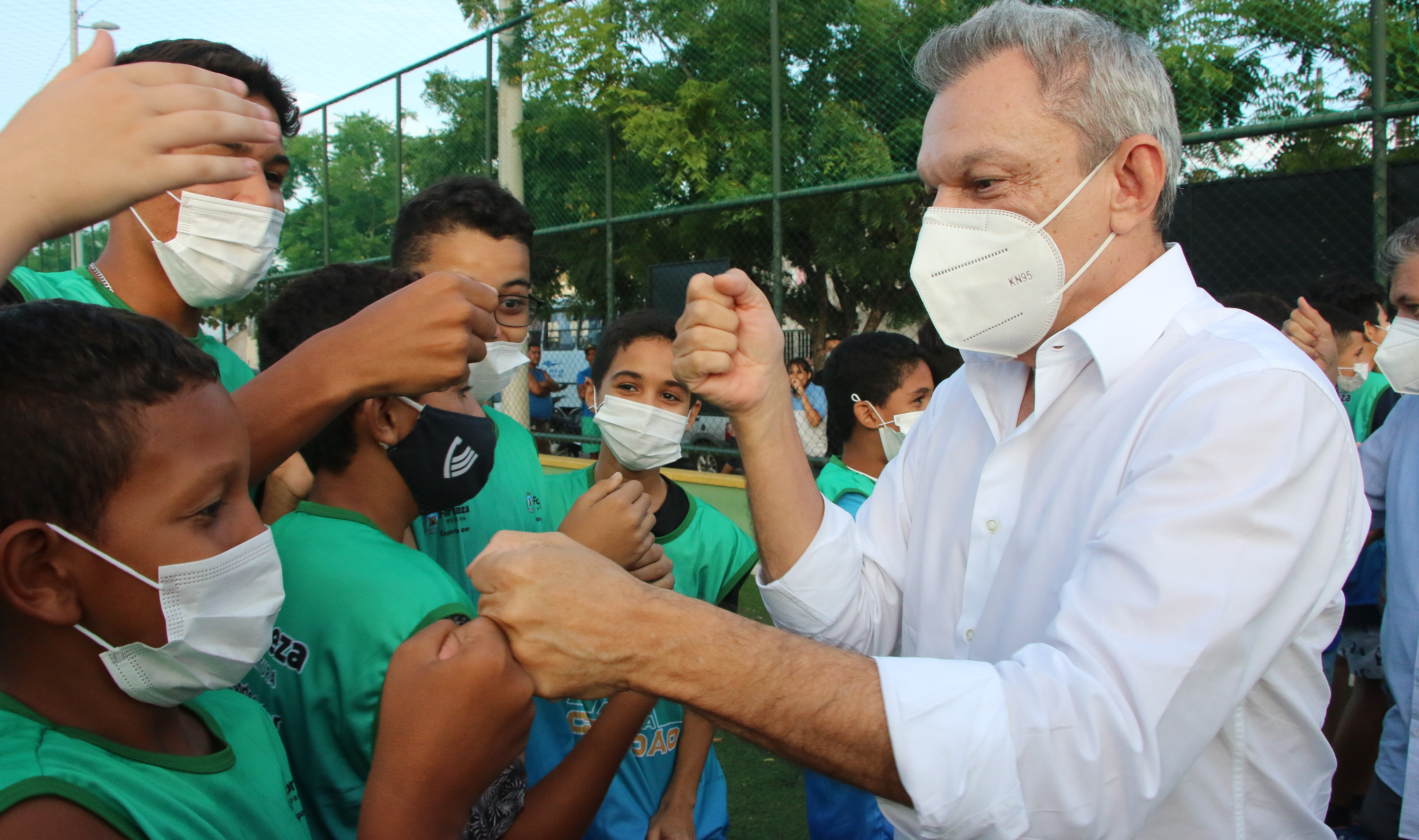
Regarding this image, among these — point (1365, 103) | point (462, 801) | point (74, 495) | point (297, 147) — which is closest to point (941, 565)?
point (462, 801)

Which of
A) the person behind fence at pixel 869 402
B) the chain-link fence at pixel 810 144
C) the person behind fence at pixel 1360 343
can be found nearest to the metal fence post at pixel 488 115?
the chain-link fence at pixel 810 144

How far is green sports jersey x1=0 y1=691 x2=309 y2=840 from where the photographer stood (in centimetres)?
Result: 116

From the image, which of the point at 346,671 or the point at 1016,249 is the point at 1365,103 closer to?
the point at 1016,249

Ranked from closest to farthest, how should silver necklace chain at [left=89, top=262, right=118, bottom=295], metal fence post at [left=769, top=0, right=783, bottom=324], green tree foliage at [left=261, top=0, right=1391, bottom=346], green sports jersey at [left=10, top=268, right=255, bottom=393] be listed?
green sports jersey at [left=10, top=268, right=255, bottom=393], silver necklace chain at [left=89, top=262, right=118, bottom=295], green tree foliage at [left=261, top=0, right=1391, bottom=346], metal fence post at [left=769, top=0, right=783, bottom=324]

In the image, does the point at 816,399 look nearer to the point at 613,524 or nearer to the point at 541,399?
the point at 541,399

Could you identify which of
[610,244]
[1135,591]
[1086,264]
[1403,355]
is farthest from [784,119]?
[1135,591]

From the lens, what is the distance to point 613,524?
6.17 feet

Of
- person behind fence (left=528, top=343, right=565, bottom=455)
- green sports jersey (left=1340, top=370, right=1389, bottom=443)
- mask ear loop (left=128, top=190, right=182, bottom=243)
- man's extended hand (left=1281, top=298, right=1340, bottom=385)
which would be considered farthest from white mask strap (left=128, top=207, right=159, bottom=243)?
person behind fence (left=528, top=343, right=565, bottom=455)

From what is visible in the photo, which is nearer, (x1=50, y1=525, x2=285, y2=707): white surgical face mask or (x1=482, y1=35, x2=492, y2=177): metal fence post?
(x1=50, y1=525, x2=285, y2=707): white surgical face mask

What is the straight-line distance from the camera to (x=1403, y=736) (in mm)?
3115

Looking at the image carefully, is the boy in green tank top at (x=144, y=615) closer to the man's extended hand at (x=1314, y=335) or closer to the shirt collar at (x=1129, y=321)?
the shirt collar at (x=1129, y=321)

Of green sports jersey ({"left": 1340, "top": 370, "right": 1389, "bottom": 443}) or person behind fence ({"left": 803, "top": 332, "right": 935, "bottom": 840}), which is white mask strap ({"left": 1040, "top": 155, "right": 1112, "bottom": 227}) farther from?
green sports jersey ({"left": 1340, "top": 370, "right": 1389, "bottom": 443})

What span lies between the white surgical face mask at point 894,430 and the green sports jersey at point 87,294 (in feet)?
7.12

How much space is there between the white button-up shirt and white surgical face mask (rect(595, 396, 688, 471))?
42.5 inches
